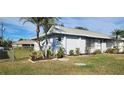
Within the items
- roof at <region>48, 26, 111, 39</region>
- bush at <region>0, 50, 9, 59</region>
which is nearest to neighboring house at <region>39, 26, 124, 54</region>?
roof at <region>48, 26, 111, 39</region>

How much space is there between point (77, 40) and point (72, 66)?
0.45 meters

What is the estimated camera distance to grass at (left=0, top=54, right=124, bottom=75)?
5164 mm

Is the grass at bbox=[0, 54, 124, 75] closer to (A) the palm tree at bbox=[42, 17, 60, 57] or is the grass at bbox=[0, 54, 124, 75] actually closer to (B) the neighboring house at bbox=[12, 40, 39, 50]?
(B) the neighboring house at bbox=[12, 40, 39, 50]

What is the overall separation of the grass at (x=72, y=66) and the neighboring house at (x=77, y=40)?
6.0 inches

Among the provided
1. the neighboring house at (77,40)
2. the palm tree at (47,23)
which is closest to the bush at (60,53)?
the neighboring house at (77,40)

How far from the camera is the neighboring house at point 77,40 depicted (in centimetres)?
528

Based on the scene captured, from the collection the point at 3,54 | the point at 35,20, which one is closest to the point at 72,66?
the point at 35,20

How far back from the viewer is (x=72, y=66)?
5.19 meters

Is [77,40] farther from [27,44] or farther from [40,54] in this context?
[27,44]

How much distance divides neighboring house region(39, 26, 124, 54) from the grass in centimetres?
15

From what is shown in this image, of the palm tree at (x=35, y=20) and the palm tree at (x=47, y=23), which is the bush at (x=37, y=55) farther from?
the palm tree at (x=35, y=20)
